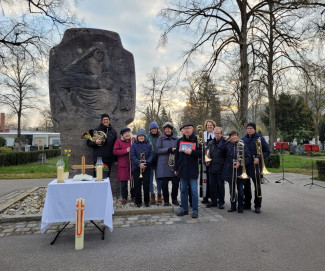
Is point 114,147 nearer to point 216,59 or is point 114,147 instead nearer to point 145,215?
point 145,215

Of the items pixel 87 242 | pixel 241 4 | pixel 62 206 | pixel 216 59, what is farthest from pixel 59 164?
pixel 241 4

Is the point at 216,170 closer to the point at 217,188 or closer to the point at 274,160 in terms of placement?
the point at 217,188

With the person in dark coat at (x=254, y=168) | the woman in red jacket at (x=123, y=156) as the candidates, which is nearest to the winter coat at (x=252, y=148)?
the person in dark coat at (x=254, y=168)

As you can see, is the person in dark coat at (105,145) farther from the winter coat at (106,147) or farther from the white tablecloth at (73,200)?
the white tablecloth at (73,200)

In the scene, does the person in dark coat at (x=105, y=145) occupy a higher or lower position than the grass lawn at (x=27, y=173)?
higher

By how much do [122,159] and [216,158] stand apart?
7.80ft

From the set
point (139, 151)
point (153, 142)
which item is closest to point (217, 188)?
point (153, 142)

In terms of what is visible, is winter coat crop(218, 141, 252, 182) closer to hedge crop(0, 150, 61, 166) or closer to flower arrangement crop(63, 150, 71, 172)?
flower arrangement crop(63, 150, 71, 172)

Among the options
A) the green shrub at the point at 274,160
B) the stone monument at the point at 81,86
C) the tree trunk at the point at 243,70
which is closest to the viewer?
the stone monument at the point at 81,86

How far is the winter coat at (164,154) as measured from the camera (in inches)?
243

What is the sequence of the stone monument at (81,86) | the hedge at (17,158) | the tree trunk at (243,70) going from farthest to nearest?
the hedge at (17,158)
the tree trunk at (243,70)
the stone monument at (81,86)

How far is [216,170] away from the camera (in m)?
6.36

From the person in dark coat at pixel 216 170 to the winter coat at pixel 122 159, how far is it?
2099 mm

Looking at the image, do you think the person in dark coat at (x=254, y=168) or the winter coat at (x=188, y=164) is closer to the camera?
the winter coat at (x=188, y=164)
